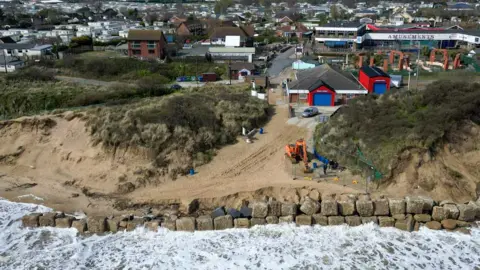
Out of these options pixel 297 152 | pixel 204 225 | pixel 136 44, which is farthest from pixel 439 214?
pixel 136 44

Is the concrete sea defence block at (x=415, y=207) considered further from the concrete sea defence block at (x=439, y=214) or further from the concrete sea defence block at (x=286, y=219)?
the concrete sea defence block at (x=286, y=219)

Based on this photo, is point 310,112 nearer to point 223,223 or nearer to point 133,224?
point 223,223

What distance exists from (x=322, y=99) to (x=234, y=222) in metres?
12.8

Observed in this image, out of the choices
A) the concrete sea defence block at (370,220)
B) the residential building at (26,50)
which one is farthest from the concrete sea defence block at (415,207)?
the residential building at (26,50)

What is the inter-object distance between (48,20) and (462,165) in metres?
82.9

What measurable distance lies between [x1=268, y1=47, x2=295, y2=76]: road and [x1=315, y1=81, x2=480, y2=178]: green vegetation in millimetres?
16255

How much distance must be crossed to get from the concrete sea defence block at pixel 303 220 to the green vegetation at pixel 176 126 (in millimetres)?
5839

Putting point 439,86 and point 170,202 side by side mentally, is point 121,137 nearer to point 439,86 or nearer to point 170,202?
point 170,202

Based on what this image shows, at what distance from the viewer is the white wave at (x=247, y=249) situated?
11586 millimetres

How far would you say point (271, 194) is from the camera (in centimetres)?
1546

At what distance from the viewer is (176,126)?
1911 cm

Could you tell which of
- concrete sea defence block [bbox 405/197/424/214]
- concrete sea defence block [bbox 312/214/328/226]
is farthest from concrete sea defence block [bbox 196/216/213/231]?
concrete sea defence block [bbox 405/197/424/214]

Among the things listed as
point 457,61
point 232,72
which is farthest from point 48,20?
point 457,61

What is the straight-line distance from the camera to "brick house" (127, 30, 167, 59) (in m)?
40.8
